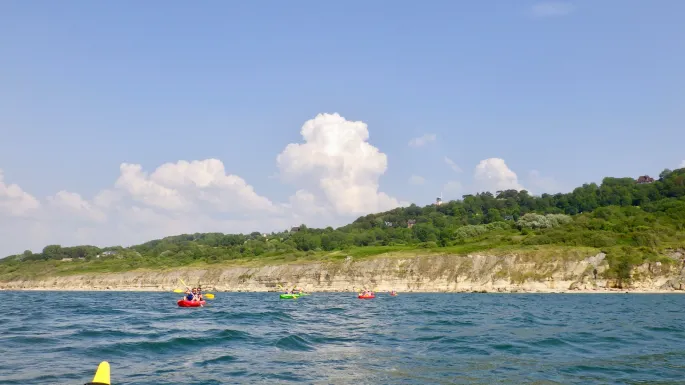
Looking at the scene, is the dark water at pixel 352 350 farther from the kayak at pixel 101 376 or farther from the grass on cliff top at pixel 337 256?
the grass on cliff top at pixel 337 256

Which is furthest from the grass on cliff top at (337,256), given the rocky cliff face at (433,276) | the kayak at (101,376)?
the kayak at (101,376)

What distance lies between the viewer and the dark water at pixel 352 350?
23.0 metres

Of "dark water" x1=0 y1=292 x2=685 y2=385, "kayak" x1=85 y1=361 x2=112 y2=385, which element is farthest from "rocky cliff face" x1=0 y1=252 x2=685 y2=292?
"kayak" x1=85 y1=361 x2=112 y2=385

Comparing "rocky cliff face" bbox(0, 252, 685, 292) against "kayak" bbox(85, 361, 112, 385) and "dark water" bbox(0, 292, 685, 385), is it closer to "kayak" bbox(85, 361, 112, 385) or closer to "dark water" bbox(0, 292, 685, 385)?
"dark water" bbox(0, 292, 685, 385)

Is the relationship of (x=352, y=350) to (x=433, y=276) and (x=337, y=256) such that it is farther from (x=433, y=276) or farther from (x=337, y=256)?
(x=337, y=256)

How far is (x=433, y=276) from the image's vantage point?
427 ft

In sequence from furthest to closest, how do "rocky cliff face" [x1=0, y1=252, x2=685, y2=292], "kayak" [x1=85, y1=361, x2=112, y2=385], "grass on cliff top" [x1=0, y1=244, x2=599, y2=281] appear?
1. "grass on cliff top" [x1=0, y1=244, x2=599, y2=281]
2. "rocky cliff face" [x1=0, y1=252, x2=685, y2=292]
3. "kayak" [x1=85, y1=361, x2=112, y2=385]

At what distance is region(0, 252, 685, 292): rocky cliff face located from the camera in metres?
112

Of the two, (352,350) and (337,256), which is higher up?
(337,256)

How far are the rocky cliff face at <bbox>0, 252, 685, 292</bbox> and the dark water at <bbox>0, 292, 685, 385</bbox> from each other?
69.2 m

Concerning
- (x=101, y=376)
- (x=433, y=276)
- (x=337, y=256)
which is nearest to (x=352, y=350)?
(x=101, y=376)

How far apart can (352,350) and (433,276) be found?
102533 millimetres

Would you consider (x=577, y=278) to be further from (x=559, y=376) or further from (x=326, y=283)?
(x=559, y=376)

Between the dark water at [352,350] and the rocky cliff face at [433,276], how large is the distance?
69205 mm
